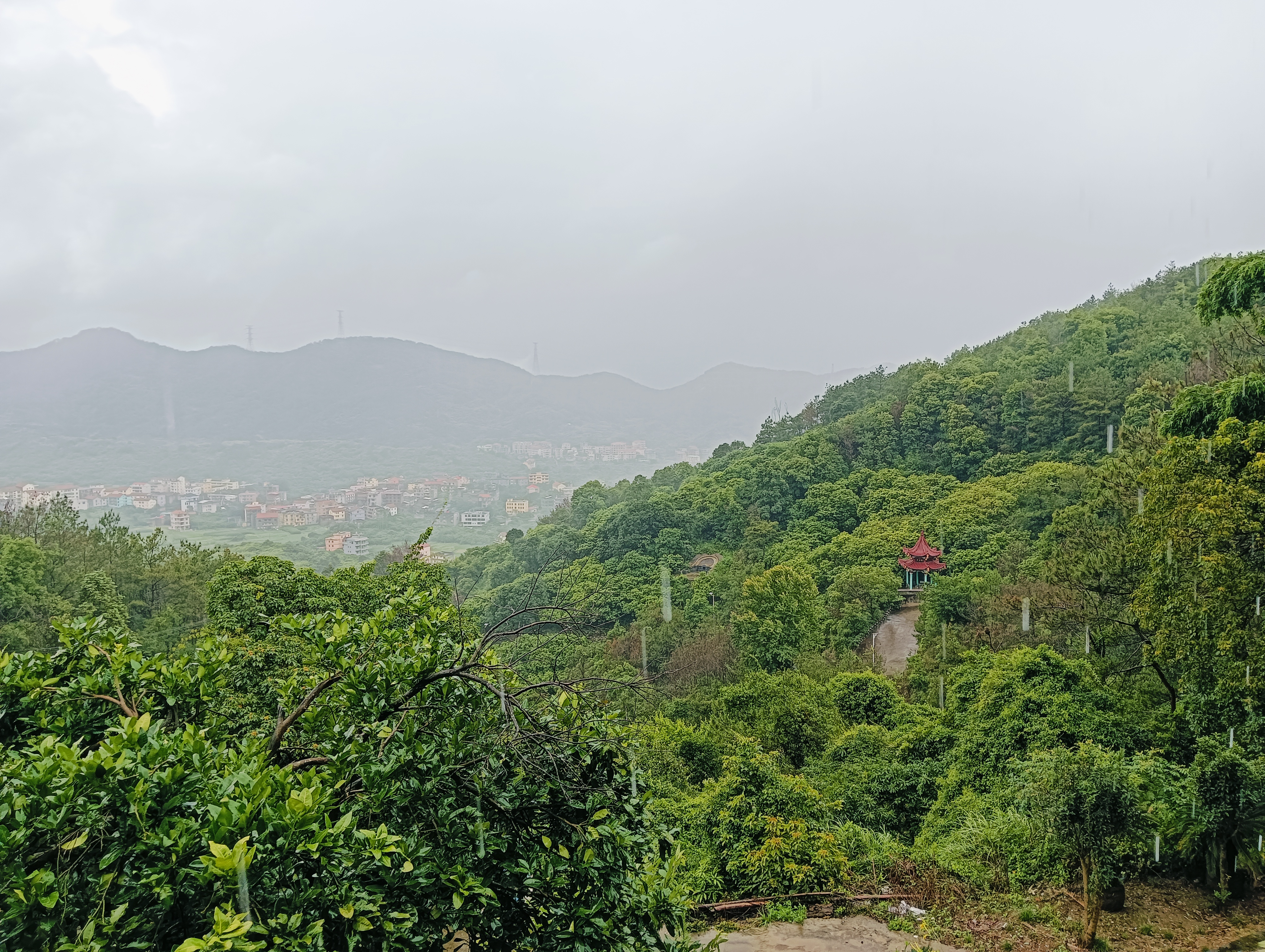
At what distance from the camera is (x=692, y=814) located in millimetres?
8297

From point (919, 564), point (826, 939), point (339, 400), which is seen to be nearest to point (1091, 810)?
point (826, 939)

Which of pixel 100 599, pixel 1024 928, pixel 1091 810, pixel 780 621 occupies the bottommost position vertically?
pixel 1024 928

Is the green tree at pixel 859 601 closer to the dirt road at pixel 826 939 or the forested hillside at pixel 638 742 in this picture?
the forested hillside at pixel 638 742

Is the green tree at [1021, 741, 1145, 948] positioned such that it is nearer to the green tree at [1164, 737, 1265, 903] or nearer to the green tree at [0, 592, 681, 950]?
the green tree at [1164, 737, 1265, 903]

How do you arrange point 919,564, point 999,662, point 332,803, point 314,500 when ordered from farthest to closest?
point 314,500 < point 919,564 < point 999,662 < point 332,803

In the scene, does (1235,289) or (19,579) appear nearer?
(1235,289)

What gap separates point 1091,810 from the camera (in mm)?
5859

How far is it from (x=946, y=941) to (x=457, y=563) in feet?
136

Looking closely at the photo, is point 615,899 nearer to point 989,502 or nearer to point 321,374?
point 989,502

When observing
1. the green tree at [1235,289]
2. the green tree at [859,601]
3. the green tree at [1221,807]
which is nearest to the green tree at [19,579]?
the green tree at [859,601]

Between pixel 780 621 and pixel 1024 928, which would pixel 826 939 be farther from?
pixel 780 621

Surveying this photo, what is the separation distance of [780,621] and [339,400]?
103689 mm

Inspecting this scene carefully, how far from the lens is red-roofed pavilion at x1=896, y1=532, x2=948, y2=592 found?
87.3ft

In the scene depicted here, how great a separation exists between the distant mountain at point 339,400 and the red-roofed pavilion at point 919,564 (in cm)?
5384
